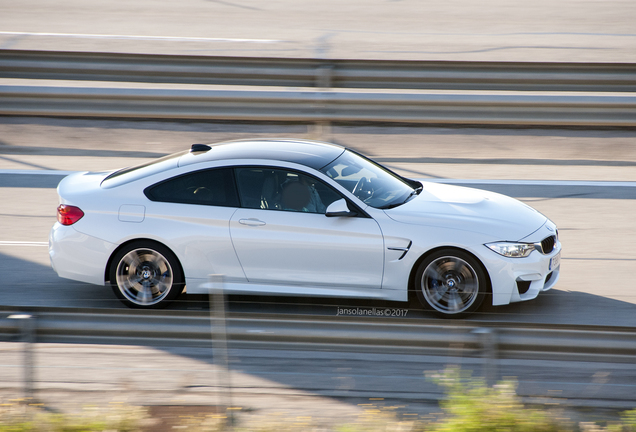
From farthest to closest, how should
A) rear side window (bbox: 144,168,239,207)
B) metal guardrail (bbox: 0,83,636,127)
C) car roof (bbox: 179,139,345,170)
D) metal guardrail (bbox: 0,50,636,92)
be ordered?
metal guardrail (bbox: 0,50,636,92), metal guardrail (bbox: 0,83,636,127), car roof (bbox: 179,139,345,170), rear side window (bbox: 144,168,239,207)

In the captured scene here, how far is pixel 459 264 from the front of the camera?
5.68m

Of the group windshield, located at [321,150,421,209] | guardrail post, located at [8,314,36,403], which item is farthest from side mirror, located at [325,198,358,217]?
guardrail post, located at [8,314,36,403]

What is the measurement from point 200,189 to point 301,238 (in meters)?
0.94

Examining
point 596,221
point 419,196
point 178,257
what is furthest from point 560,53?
point 178,257

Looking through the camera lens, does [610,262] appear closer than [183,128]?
Yes

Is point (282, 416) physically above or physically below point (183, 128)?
below

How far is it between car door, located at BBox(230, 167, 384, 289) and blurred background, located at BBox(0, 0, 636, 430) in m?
0.30

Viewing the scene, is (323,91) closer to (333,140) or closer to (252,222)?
(333,140)

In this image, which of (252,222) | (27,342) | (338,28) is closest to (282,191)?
(252,222)

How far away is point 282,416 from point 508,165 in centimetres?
697

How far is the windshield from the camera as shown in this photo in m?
6.00

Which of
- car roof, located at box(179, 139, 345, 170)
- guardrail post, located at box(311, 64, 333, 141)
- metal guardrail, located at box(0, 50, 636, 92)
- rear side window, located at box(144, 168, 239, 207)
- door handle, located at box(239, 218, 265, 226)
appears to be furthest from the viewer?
metal guardrail, located at box(0, 50, 636, 92)

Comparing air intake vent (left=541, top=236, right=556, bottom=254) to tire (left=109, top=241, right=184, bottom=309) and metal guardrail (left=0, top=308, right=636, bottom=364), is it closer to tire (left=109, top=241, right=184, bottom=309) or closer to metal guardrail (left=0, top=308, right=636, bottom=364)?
metal guardrail (left=0, top=308, right=636, bottom=364)

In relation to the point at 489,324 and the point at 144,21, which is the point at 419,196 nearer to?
the point at 489,324
